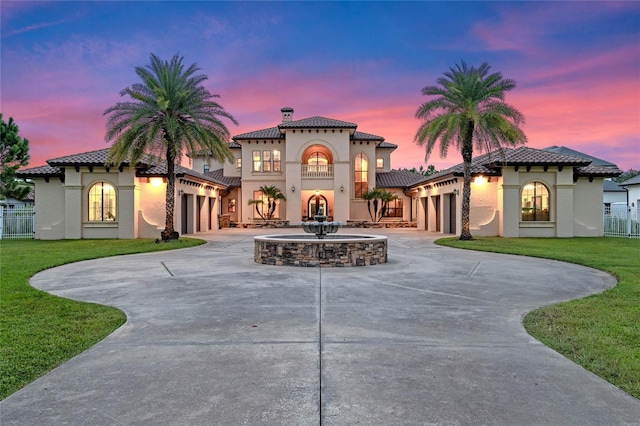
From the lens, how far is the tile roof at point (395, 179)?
40.1 meters

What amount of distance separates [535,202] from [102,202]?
28082mm

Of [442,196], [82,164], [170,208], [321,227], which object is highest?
[82,164]

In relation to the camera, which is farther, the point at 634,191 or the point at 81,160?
the point at 634,191

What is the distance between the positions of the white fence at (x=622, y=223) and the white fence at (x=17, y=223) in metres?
37.9

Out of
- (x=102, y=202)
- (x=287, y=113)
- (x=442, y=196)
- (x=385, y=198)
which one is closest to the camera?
(x=102, y=202)

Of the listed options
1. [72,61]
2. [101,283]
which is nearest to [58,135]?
[72,61]

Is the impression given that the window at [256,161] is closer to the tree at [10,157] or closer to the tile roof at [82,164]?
the tile roof at [82,164]

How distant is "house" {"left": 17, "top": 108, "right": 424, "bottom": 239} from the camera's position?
24531 mm

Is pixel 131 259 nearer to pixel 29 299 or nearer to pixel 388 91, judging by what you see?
pixel 29 299

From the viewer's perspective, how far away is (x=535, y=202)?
82.8 feet

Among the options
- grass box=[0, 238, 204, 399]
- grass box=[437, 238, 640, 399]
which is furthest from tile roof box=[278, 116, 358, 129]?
grass box=[437, 238, 640, 399]

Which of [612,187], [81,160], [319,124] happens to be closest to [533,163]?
[319,124]

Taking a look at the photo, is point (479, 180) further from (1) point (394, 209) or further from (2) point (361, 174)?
(2) point (361, 174)

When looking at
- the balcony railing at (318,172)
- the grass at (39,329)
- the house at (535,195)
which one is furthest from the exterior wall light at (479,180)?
the grass at (39,329)
